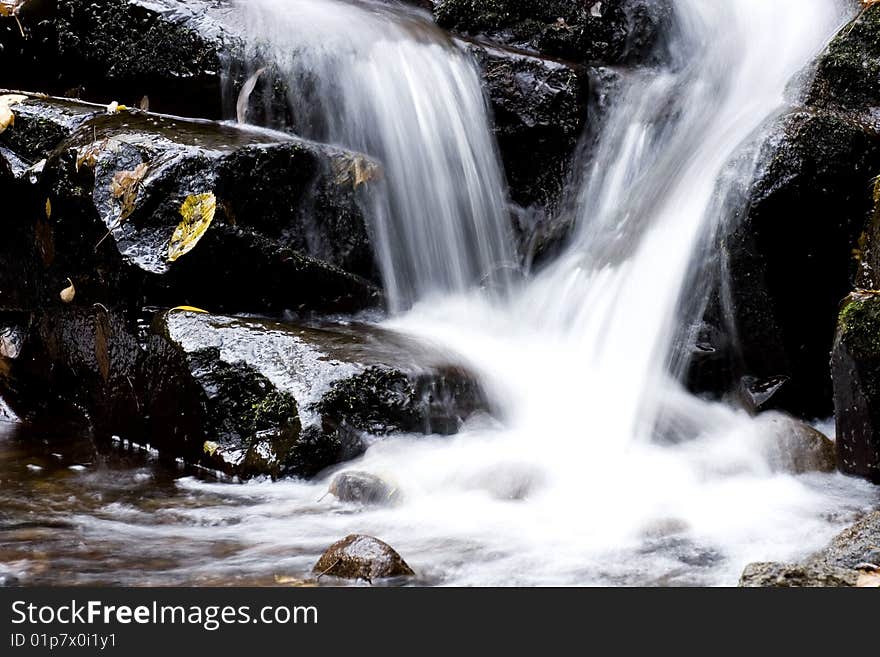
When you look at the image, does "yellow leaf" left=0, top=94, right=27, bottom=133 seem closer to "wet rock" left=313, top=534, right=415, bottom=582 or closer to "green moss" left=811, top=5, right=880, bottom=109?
"wet rock" left=313, top=534, right=415, bottom=582

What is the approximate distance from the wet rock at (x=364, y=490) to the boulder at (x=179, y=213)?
1.64m

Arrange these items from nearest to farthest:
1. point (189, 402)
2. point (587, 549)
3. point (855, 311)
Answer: point (587, 549)
point (855, 311)
point (189, 402)

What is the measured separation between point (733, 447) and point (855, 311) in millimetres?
934

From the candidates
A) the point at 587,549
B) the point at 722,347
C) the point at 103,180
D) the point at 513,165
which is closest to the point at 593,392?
the point at 722,347

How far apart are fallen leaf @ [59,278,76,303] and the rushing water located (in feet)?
2.71

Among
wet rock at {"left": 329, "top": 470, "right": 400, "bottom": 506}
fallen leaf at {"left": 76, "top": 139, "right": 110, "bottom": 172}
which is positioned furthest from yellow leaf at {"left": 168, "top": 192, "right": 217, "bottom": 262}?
wet rock at {"left": 329, "top": 470, "right": 400, "bottom": 506}

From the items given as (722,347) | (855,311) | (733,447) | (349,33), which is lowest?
(733,447)

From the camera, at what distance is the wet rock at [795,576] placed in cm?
283

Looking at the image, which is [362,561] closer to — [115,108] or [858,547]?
[858,547]

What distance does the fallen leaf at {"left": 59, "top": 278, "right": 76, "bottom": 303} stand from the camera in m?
5.45

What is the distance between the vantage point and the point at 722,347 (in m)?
5.32

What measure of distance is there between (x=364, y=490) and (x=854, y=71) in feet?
12.7

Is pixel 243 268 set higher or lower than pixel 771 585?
higher

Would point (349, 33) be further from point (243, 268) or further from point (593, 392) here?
point (593, 392)
